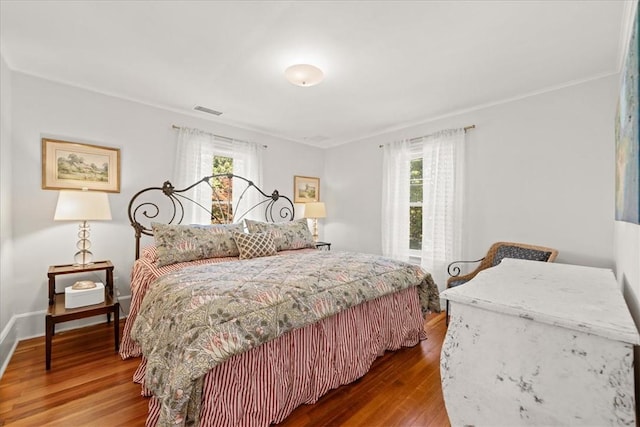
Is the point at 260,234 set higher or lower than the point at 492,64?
lower

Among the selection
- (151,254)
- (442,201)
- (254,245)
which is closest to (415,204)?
(442,201)

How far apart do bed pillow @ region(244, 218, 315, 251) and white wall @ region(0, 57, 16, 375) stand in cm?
200

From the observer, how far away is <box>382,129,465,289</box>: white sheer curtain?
11.0 ft

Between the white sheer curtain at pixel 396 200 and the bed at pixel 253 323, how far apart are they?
143 cm

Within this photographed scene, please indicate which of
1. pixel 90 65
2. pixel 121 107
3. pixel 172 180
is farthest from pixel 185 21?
pixel 172 180

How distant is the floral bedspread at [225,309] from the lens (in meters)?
1.23

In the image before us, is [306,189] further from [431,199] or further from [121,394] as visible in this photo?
[121,394]

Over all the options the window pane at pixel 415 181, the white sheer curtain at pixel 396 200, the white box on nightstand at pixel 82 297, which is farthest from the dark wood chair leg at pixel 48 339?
the window pane at pixel 415 181

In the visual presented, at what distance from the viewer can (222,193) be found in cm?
381

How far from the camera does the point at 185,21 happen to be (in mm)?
1834

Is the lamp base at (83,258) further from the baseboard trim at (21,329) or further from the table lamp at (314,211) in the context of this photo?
the table lamp at (314,211)

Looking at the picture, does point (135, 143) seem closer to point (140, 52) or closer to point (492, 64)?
point (140, 52)

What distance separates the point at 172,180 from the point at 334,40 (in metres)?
2.50

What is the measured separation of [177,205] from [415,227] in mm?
3172
